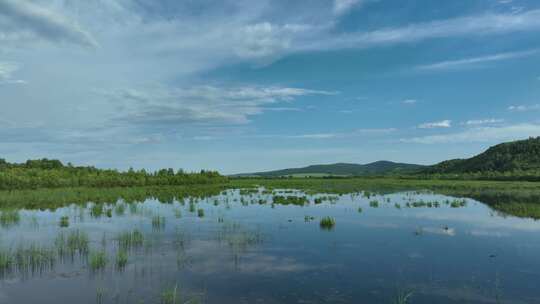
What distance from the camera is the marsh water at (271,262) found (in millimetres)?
10078

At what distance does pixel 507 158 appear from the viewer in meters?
162

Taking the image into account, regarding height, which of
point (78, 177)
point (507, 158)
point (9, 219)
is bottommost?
point (9, 219)

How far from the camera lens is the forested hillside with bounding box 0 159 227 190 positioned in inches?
2051

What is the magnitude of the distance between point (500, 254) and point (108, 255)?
15.5 metres

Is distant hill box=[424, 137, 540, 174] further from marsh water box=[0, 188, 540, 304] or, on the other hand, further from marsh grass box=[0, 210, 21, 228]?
marsh grass box=[0, 210, 21, 228]

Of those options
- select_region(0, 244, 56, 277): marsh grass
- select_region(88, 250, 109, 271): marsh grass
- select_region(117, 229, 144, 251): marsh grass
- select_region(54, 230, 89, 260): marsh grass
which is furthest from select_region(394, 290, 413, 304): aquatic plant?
select_region(54, 230, 89, 260): marsh grass

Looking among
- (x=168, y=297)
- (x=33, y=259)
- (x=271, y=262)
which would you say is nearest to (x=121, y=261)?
(x=33, y=259)

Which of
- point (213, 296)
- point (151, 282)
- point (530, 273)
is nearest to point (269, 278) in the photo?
point (213, 296)

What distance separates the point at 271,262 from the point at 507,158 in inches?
7158

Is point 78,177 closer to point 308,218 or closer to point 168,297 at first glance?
point 308,218

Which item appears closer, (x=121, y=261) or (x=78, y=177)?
(x=121, y=261)

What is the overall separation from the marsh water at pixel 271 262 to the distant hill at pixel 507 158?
14547cm

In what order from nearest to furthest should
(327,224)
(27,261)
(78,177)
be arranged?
(27,261) < (327,224) < (78,177)

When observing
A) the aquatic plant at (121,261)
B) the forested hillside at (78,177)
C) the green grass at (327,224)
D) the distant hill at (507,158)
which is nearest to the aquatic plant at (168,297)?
the aquatic plant at (121,261)
